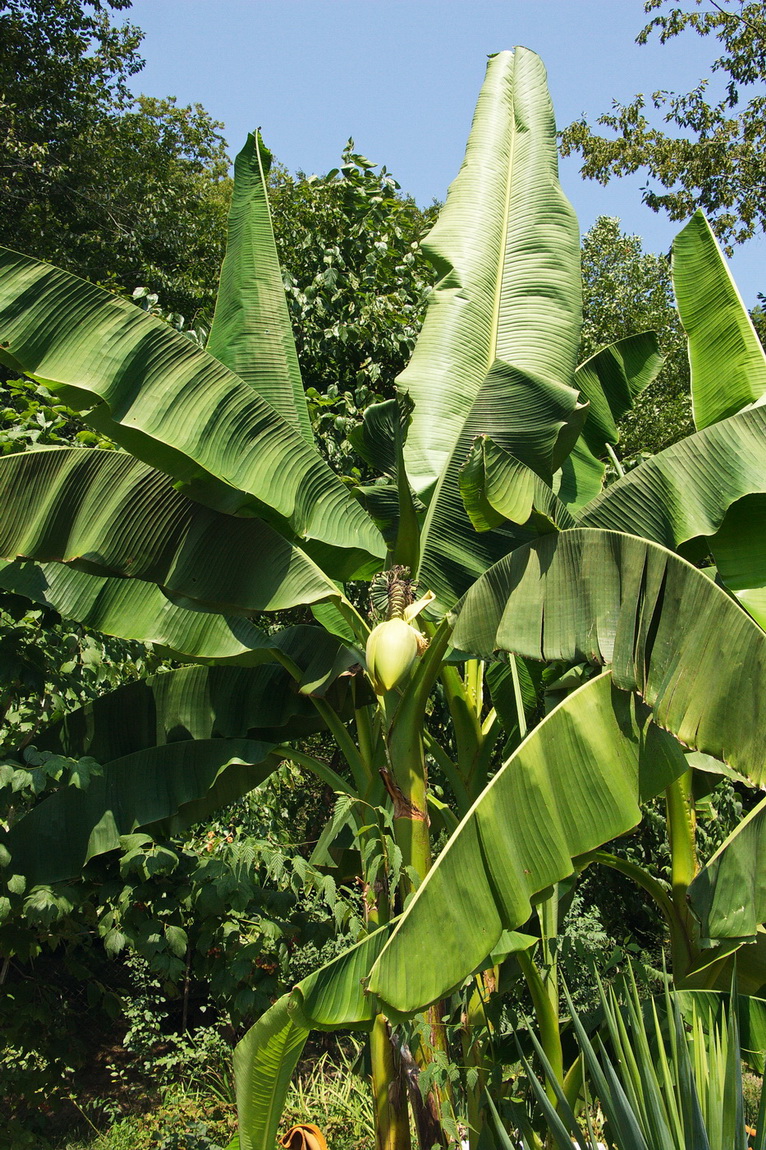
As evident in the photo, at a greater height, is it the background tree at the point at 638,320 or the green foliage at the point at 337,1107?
the background tree at the point at 638,320

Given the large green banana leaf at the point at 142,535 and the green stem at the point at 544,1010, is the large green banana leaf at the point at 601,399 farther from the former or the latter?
the green stem at the point at 544,1010

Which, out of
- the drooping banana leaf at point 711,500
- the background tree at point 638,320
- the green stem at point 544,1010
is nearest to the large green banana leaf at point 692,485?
the drooping banana leaf at point 711,500

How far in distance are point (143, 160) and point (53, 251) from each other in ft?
12.7

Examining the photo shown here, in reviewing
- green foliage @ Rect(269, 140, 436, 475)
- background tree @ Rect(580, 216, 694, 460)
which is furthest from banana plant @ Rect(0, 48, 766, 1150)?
background tree @ Rect(580, 216, 694, 460)

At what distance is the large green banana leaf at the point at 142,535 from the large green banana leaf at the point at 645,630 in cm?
82

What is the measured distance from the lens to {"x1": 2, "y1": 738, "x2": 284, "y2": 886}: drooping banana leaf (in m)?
4.20

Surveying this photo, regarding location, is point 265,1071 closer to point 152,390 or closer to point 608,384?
point 152,390

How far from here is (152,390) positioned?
365cm

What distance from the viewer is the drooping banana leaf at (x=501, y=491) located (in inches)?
128

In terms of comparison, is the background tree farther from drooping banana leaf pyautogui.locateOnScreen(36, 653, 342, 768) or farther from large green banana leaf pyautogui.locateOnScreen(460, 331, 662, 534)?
drooping banana leaf pyautogui.locateOnScreen(36, 653, 342, 768)

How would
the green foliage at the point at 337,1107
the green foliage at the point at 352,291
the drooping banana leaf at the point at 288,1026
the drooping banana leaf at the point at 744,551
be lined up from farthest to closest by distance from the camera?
the green foliage at the point at 352,291
the green foliage at the point at 337,1107
the drooping banana leaf at the point at 744,551
the drooping banana leaf at the point at 288,1026

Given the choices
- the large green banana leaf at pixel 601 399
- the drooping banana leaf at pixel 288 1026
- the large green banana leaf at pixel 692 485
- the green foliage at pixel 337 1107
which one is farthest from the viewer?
the green foliage at pixel 337 1107

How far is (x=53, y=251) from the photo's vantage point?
13922 millimetres

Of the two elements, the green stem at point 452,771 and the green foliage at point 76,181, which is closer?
the green stem at point 452,771
